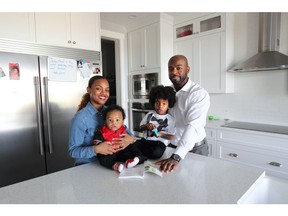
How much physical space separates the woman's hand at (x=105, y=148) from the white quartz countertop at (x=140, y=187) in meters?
0.10

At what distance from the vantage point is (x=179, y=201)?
76 centimetres

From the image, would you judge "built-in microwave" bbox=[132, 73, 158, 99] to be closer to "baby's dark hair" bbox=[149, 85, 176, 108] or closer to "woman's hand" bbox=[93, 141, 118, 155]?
"baby's dark hair" bbox=[149, 85, 176, 108]

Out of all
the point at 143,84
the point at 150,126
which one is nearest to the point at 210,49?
the point at 143,84

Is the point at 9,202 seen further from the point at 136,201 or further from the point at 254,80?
the point at 254,80

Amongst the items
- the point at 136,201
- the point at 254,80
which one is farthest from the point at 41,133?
the point at 254,80

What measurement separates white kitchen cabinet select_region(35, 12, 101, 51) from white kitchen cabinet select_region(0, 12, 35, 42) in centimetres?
6

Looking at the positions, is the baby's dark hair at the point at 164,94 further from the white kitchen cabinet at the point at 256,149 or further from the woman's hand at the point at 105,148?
the white kitchen cabinet at the point at 256,149

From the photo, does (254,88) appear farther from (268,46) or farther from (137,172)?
(137,172)

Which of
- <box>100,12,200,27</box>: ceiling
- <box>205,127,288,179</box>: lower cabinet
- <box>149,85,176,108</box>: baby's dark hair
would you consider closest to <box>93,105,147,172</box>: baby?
<box>149,85,176,108</box>: baby's dark hair

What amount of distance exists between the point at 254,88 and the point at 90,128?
2491 mm

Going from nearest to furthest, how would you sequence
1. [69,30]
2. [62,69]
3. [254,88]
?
[62,69] → [69,30] → [254,88]

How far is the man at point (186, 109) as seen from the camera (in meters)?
1.23

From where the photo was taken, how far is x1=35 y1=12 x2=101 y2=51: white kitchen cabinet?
83.7 inches

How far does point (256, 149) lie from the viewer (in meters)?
2.35
